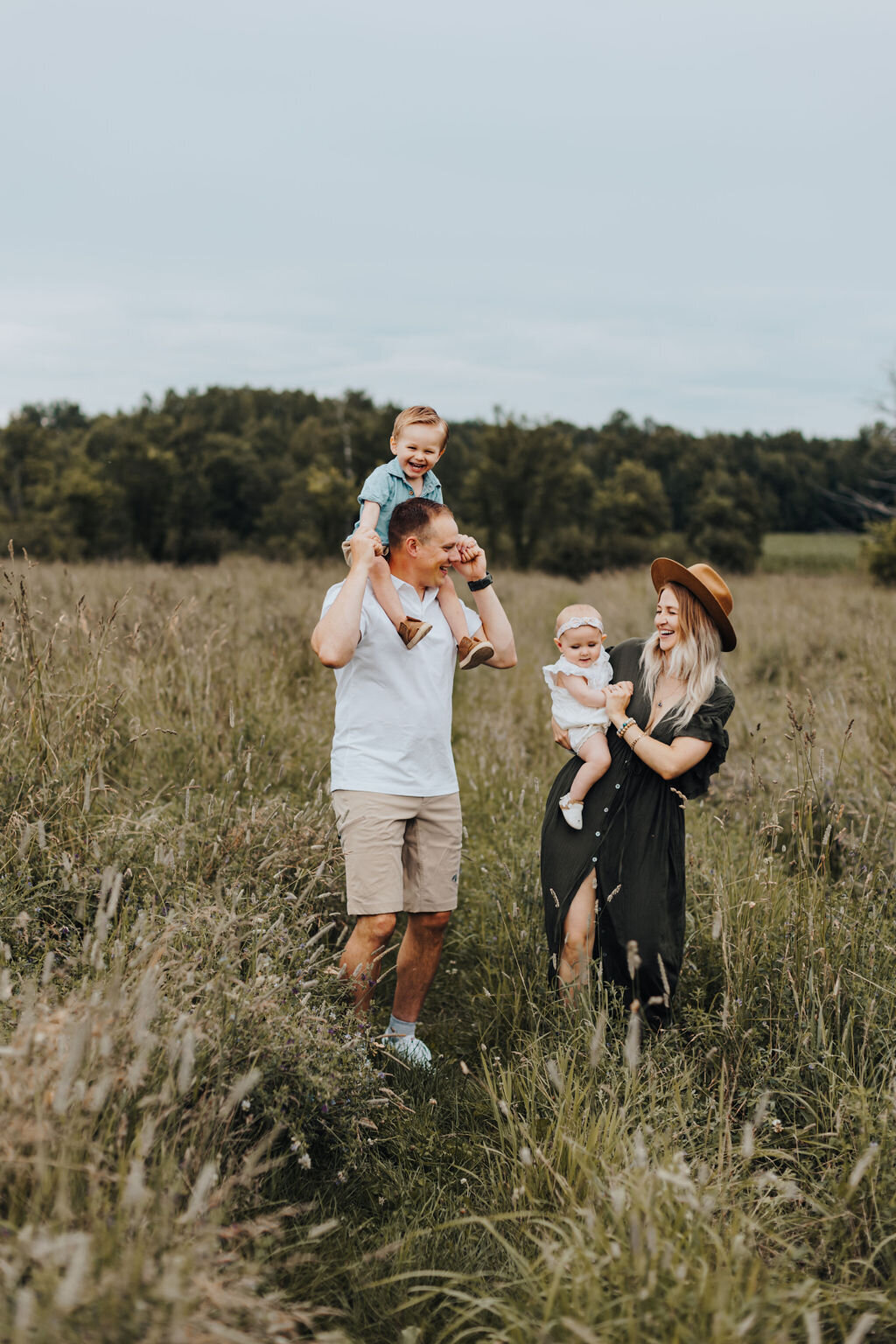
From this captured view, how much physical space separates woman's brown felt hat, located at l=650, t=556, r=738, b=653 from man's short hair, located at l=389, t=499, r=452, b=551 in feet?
2.64

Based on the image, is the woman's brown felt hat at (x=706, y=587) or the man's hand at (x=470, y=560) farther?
the man's hand at (x=470, y=560)

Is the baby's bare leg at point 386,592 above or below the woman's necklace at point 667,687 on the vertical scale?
above

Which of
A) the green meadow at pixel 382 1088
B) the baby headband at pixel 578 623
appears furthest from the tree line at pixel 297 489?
the baby headband at pixel 578 623

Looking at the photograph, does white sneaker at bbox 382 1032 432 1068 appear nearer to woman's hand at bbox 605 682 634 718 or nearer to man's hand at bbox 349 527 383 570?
woman's hand at bbox 605 682 634 718

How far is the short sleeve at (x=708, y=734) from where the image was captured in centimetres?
325

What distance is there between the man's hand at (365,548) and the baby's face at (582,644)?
2.35 ft

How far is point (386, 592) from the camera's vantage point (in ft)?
11.2

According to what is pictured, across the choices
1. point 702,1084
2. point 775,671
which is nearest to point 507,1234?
point 702,1084

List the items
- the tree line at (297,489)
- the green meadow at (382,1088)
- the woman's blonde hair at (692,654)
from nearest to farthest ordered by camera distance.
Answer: the green meadow at (382,1088)
the woman's blonde hair at (692,654)
the tree line at (297,489)

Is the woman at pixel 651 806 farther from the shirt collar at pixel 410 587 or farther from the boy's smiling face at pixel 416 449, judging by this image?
the boy's smiling face at pixel 416 449

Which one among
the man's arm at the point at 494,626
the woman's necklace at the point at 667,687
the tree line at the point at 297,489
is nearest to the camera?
the woman's necklace at the point at 667,687

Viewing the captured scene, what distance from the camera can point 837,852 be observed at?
5105 millimetres

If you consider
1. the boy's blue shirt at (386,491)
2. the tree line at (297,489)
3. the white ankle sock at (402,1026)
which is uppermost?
the tree line at (297,489)

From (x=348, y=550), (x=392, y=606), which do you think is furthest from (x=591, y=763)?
(x=348, y=550)
